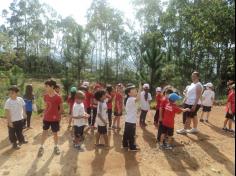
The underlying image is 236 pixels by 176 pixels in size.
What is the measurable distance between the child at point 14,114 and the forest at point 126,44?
14.2 meters

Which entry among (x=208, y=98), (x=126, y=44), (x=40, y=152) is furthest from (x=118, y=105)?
(x=126, y=44)

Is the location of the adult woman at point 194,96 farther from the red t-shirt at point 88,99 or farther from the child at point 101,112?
the red t-shirt at point 88,99

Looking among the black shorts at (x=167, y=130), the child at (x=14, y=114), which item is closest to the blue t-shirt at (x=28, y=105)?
the child at (x=14, y=114)

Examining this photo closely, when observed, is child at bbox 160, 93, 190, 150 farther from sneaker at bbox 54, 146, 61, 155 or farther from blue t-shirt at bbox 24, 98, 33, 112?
blue t-shirt at bbox 24, 98, 33, 112

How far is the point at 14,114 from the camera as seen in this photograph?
26.5 ft

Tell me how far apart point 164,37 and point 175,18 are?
13.4ft

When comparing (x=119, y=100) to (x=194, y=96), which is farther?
(x=119, y=100)

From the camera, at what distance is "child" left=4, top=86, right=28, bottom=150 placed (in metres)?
7.98

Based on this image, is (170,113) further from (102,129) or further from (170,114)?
(102,129)

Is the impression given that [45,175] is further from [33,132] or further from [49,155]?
[33,132]

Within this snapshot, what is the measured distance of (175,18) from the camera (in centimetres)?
3700

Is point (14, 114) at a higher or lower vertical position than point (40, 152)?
higher

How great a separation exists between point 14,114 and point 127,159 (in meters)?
2.81

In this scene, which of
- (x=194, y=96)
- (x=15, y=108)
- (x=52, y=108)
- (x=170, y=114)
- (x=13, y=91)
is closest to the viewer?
(x=52, y=108)
